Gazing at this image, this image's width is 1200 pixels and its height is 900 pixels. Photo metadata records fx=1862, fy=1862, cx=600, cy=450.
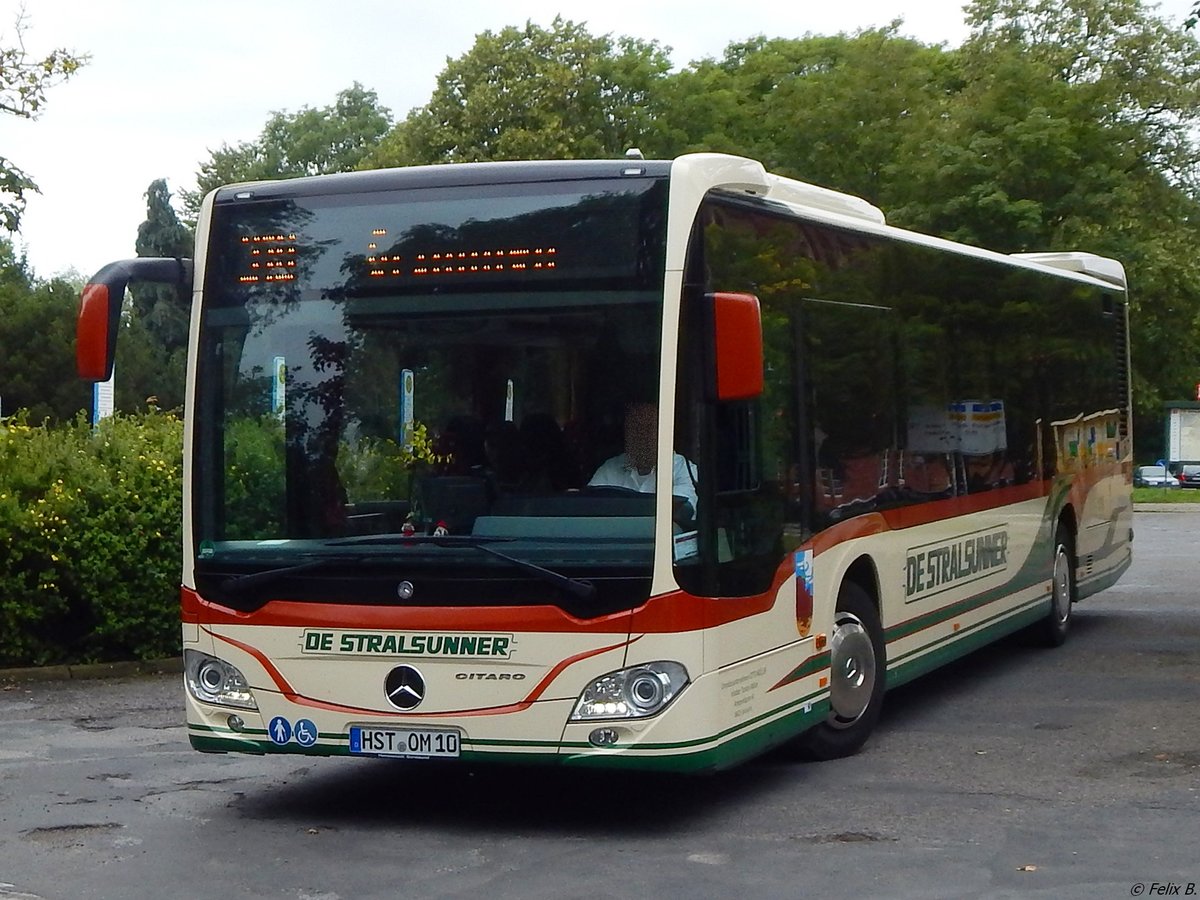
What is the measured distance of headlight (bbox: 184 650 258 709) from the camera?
824 centimetres

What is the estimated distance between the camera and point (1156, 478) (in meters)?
57.0

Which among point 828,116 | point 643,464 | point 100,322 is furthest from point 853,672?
point 828,116

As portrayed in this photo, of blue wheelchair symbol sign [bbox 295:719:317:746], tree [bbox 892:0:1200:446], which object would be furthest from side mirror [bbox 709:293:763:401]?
tree [bbox 892:0:1200:446]

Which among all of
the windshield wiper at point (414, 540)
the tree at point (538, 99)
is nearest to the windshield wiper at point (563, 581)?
the windshield wiper at point (414, 540)

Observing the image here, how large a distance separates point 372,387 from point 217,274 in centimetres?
91

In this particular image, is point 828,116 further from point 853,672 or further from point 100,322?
point 100,322

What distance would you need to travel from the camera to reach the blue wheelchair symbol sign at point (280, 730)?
8.12 meters

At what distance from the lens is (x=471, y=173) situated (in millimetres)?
8148

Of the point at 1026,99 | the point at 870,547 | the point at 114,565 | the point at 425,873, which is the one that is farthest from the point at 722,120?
the point at 425,873

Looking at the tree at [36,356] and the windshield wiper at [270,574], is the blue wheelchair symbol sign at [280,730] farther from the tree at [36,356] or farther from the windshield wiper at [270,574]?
the tree at [36,356]

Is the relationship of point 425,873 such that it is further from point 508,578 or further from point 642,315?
point 642,315

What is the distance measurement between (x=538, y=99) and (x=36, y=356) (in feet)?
50.5

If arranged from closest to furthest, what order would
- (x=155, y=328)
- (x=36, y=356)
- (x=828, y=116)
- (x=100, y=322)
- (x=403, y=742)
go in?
1. (x=403, y=742)
2. (x=100, y=322)
3. (x=828, y=116)
4. (x=36, y=356)
5. (x=155, y=328)

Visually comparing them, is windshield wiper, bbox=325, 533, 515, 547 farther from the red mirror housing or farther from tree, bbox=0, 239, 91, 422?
tree, bbox=0, 239, 91, 422
